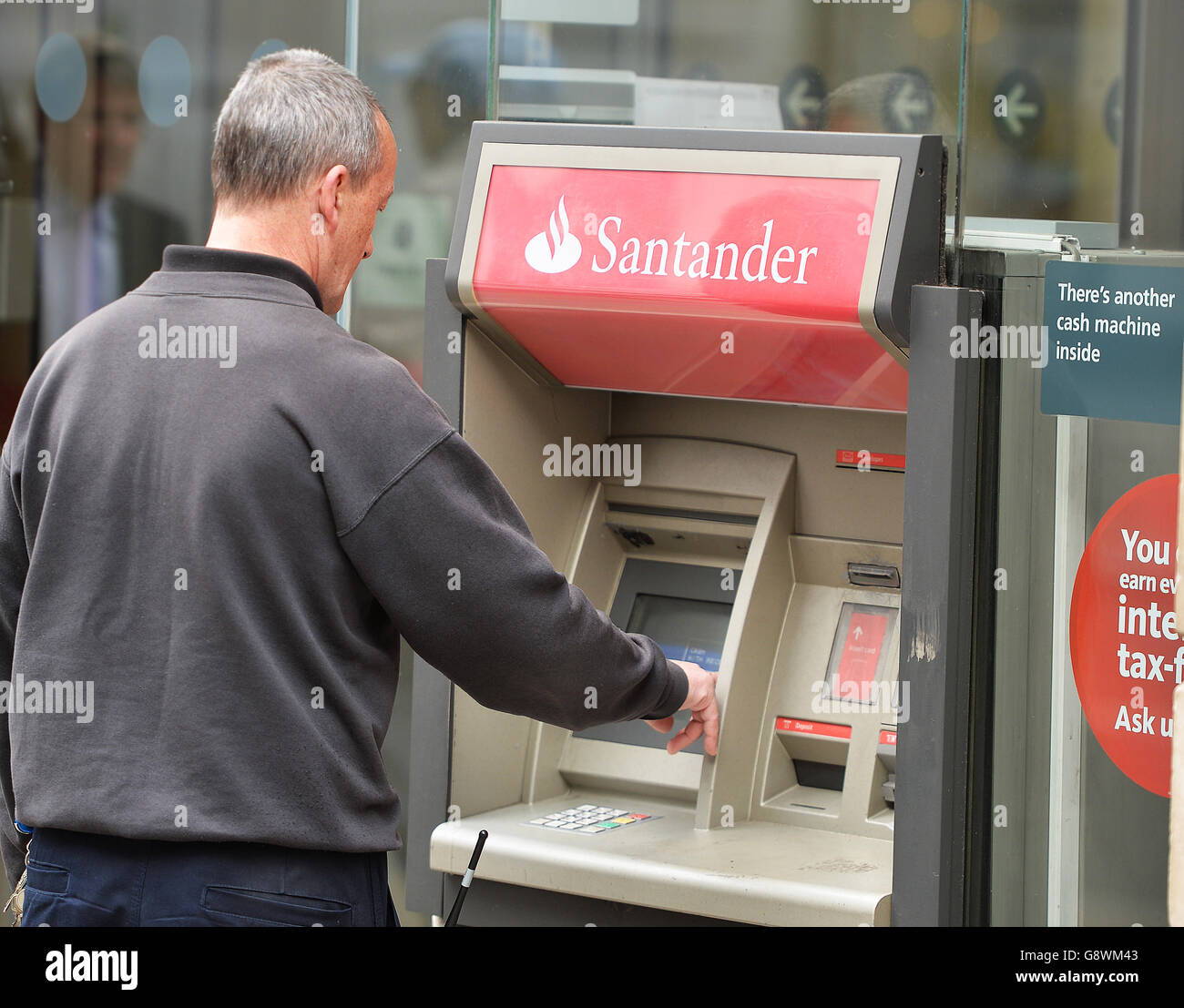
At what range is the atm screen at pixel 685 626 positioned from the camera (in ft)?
8.22

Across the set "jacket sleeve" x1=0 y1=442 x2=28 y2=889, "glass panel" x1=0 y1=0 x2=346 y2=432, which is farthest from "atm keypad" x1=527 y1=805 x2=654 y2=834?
"glass panel" x1=0 y1=0 x2=346 y2=432

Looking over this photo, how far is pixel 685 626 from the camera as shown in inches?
100

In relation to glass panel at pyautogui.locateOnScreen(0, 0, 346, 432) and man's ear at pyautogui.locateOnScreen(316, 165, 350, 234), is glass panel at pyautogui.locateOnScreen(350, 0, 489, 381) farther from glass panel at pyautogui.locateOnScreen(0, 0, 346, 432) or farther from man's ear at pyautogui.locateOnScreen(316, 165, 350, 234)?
man's ear at pyautogui.locateOnScreen(316, 165, 350, 234)

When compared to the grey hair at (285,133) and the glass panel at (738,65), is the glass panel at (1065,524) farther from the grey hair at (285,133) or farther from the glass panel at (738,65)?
the grey hair at (285,133)

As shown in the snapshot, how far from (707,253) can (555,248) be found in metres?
0.26

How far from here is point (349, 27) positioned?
367cm

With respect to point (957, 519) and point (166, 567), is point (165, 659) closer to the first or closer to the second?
point (166, 567)

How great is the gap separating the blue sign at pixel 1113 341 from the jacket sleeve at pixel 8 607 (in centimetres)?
141
